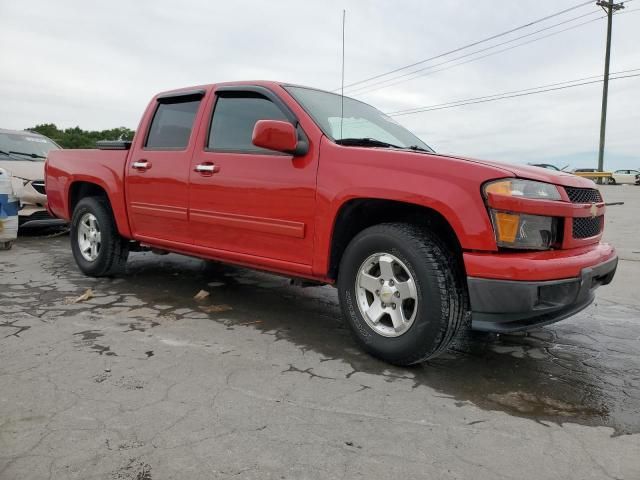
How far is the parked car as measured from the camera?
7.45m

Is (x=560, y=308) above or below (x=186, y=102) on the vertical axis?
below

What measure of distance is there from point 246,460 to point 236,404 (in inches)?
19.5

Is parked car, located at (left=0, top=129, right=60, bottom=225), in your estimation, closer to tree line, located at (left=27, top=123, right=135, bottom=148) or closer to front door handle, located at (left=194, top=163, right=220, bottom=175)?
front door handle, located at (left=194, top=163, right=220, bottom=175)

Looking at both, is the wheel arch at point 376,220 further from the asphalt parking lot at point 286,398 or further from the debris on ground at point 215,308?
the debris on ground at point 215,308

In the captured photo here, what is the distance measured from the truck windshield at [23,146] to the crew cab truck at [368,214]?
4699 mm

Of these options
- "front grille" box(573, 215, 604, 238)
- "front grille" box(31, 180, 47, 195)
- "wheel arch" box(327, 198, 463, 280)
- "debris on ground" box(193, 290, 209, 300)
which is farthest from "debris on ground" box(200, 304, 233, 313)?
"front grille" box(31, 180, 47, 195)

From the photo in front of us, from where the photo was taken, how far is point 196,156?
13.5 ft

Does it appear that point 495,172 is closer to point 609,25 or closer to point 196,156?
point 196,156

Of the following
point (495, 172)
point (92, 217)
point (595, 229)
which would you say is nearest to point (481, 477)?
point (495, 172)

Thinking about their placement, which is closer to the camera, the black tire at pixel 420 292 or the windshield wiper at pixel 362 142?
the black tire at pixel 420 292

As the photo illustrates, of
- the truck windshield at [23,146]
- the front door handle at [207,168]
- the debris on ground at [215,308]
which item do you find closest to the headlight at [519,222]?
the front door handle at [207,168]

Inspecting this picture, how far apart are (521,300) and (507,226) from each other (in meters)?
0.38

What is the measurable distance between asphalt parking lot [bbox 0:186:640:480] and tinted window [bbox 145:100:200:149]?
1389 mm

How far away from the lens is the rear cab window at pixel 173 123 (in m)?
4.38
